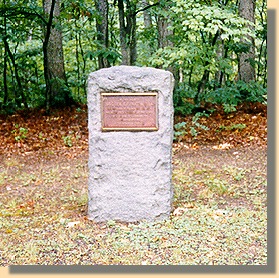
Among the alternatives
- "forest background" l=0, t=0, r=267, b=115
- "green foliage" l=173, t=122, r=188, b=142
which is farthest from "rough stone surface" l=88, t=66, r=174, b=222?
"green foliage" l=173, t=122, r=188, b=142

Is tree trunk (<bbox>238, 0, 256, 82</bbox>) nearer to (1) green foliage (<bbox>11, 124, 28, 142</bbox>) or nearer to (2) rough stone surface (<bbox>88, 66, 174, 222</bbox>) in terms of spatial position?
(1) green foliage (<bbox>11, 124, 28, 142</bbox>)

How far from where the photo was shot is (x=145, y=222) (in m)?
5.25

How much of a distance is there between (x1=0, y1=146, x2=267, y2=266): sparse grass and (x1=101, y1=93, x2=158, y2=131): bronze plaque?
1.13m

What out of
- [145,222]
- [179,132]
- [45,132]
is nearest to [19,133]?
[45,132]

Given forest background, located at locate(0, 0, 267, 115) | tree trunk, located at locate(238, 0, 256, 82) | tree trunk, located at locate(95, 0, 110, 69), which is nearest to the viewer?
forest background, located at locate(0, 0, 267, 115)

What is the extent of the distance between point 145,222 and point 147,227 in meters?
0.14

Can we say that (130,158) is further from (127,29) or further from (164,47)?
(127,29)

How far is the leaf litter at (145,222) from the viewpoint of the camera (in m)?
4.41

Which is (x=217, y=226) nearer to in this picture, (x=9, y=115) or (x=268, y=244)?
(x=268, y=244)

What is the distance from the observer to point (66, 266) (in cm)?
427

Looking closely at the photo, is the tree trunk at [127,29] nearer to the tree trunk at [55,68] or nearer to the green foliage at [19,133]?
the tree trunk at [55,68]

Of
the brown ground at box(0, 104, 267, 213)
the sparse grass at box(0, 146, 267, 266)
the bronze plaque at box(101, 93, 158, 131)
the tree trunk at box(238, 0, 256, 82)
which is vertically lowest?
the sparse grass at box(0, 146, 267, 266)

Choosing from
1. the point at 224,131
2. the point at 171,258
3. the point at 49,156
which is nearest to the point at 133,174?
the point at 171,258

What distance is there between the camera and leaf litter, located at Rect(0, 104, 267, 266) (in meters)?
4.41
